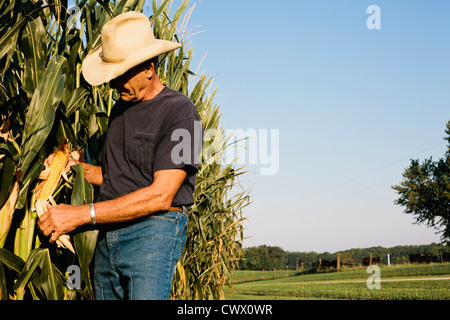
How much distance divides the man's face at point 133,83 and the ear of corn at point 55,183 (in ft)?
1.39

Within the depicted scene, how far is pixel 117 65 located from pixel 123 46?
0.12 m

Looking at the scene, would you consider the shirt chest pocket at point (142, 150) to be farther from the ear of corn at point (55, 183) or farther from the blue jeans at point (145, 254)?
the ear of corn at point (55, 183)

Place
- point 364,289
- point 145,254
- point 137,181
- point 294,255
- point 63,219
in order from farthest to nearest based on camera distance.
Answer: point 294,255 → point 364,289 → point 137,181 → point 145,254 → point 63,219

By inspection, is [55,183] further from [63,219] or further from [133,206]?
[133,206]

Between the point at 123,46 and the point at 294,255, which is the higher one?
the point at 123,46

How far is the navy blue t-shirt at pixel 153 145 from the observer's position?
2.12m

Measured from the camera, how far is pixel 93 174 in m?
2.48

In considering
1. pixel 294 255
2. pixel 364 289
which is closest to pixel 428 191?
pixel 364 289

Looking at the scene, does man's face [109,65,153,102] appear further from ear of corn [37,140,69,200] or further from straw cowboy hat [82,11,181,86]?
ear of corn [37,140,69,200]

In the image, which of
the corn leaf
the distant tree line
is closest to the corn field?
the corn leaf

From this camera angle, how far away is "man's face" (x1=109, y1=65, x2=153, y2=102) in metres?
2.17

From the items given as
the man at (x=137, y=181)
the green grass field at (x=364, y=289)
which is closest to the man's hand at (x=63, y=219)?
the man at (x=137, y=181)
